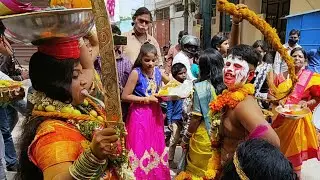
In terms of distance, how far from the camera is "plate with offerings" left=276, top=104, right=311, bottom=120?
3.16 m

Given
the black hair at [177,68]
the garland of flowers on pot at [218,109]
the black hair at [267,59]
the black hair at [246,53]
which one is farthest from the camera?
the black hair at [267,59]

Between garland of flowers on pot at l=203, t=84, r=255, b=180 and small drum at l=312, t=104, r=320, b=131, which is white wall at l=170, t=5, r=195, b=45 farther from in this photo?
garland of flowers on pot at l=203, t=84, r=255, b=180

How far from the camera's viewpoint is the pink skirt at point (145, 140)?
347 cm

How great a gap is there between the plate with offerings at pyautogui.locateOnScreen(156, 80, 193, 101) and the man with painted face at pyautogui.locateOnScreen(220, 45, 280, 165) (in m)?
0.84

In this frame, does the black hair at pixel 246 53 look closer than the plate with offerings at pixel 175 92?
Yes

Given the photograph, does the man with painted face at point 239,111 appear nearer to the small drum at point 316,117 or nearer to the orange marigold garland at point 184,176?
the orange marigold garland at point 184,176

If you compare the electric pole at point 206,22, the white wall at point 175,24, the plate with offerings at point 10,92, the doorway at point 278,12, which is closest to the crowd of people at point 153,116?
the plate with offerings at point 10,92

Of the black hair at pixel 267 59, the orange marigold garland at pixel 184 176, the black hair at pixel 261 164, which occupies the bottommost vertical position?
the orange marigold garland at pixel 184 176

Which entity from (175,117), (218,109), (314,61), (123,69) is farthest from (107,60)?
(314,61)

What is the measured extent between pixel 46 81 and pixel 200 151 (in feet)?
6.76

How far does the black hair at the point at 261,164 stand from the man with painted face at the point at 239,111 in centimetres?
89

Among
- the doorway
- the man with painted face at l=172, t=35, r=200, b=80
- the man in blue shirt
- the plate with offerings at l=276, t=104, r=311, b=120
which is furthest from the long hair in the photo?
the doorway

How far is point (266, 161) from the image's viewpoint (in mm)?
1161

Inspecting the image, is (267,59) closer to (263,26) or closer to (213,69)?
(213,69)
